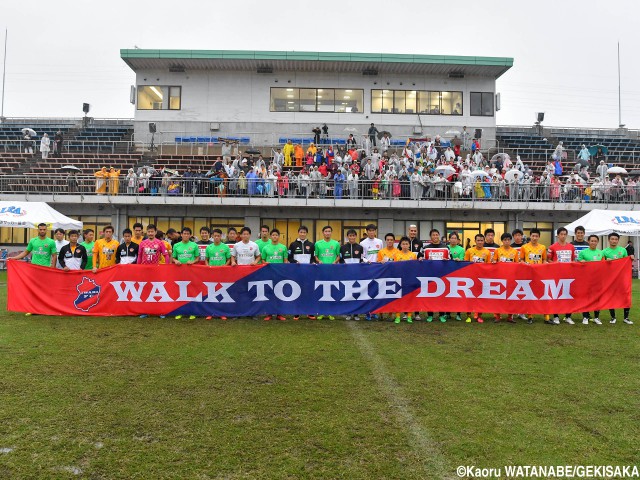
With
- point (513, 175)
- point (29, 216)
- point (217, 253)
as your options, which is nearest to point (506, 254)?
point (217, 253)

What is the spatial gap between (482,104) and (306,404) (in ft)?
101

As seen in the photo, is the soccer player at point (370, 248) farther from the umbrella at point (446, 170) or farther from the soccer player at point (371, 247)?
the umbrella at point (446, 170)

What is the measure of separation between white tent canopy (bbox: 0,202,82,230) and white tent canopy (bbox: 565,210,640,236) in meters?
19.6

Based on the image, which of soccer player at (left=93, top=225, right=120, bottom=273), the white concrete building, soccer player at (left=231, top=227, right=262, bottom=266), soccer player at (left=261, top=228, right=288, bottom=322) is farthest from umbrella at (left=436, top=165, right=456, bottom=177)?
soccer player at (left=93, top=225, right=120, bottom=273)

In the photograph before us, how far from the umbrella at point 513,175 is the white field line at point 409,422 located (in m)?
19.3

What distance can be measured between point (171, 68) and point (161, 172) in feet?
34.0

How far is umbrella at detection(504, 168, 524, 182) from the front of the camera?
77.8 feet

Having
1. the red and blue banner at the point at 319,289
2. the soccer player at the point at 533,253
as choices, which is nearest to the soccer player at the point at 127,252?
the red and blue banner at the point at 319,289

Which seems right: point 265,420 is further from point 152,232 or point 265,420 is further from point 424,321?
point 152,232

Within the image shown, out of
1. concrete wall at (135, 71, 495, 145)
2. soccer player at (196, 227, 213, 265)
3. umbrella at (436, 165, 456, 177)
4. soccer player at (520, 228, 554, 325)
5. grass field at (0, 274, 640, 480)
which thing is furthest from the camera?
concrete wall at (135, 71, 495, 145)

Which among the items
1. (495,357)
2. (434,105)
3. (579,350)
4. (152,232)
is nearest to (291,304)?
(152,232)

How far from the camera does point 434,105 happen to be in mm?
31547

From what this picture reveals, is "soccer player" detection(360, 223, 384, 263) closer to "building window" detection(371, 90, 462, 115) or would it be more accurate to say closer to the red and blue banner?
the red and blue banner

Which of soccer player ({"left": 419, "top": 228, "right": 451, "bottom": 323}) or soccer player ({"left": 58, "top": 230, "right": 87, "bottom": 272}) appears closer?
soccer player ({"left": 419, "top": 228, "right": 451, "bottom": 323})
